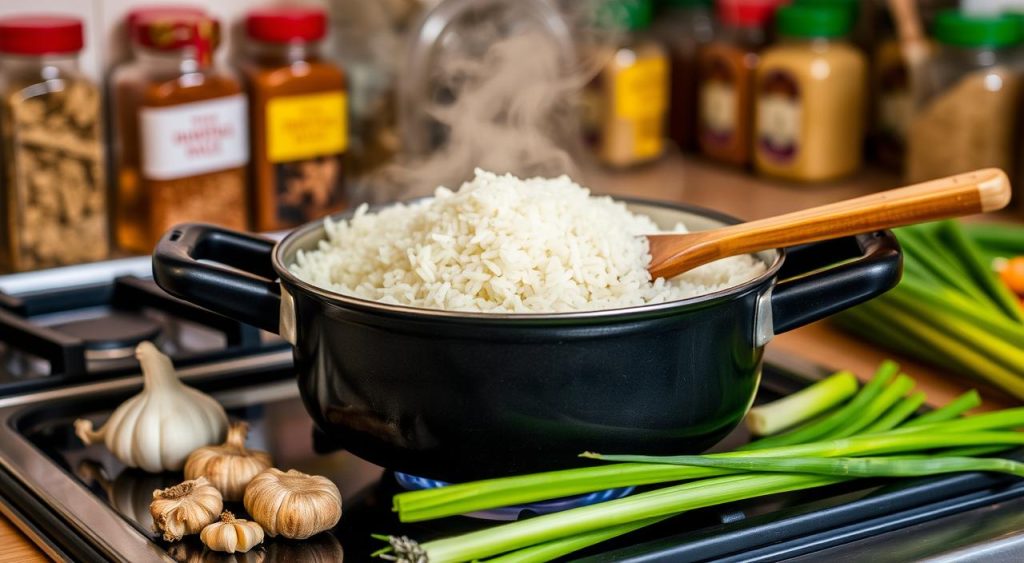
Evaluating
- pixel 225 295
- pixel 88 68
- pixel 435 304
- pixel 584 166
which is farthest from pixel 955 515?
pixel 88 68


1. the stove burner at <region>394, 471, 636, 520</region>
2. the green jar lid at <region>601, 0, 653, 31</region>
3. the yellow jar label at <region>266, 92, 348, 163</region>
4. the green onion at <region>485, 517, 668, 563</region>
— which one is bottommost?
the stove burner at <region>394, 471, 636, 520</region>

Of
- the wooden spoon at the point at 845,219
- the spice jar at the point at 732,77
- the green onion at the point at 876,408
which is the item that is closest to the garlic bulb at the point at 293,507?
the wooden spoon at the point at 845,219

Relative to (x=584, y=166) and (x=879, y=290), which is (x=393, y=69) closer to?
(x=584, y=166)

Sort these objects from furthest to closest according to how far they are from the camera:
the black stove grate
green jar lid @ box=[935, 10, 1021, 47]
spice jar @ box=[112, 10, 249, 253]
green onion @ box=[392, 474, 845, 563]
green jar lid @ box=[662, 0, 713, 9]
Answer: green jar lid @ box=[662, 0, 713, 9], green jar lid @ box=[935, 10, 1021, 47], spice jar @ box=[112, 10, 249, 253], the black stove grate, green onion @ box=[392, 474, 845, 563]

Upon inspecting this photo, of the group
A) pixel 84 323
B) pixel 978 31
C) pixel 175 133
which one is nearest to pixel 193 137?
pixel 175 133

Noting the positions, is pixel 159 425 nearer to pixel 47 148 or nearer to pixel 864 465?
pixel 864 465

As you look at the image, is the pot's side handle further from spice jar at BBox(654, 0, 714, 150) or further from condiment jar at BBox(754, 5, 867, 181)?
spice jar at BBox(654, 0, 714, 150)

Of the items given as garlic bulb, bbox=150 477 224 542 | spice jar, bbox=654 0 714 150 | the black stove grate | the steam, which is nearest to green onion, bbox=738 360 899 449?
garlic bulb, bbox=150 477 224 542
